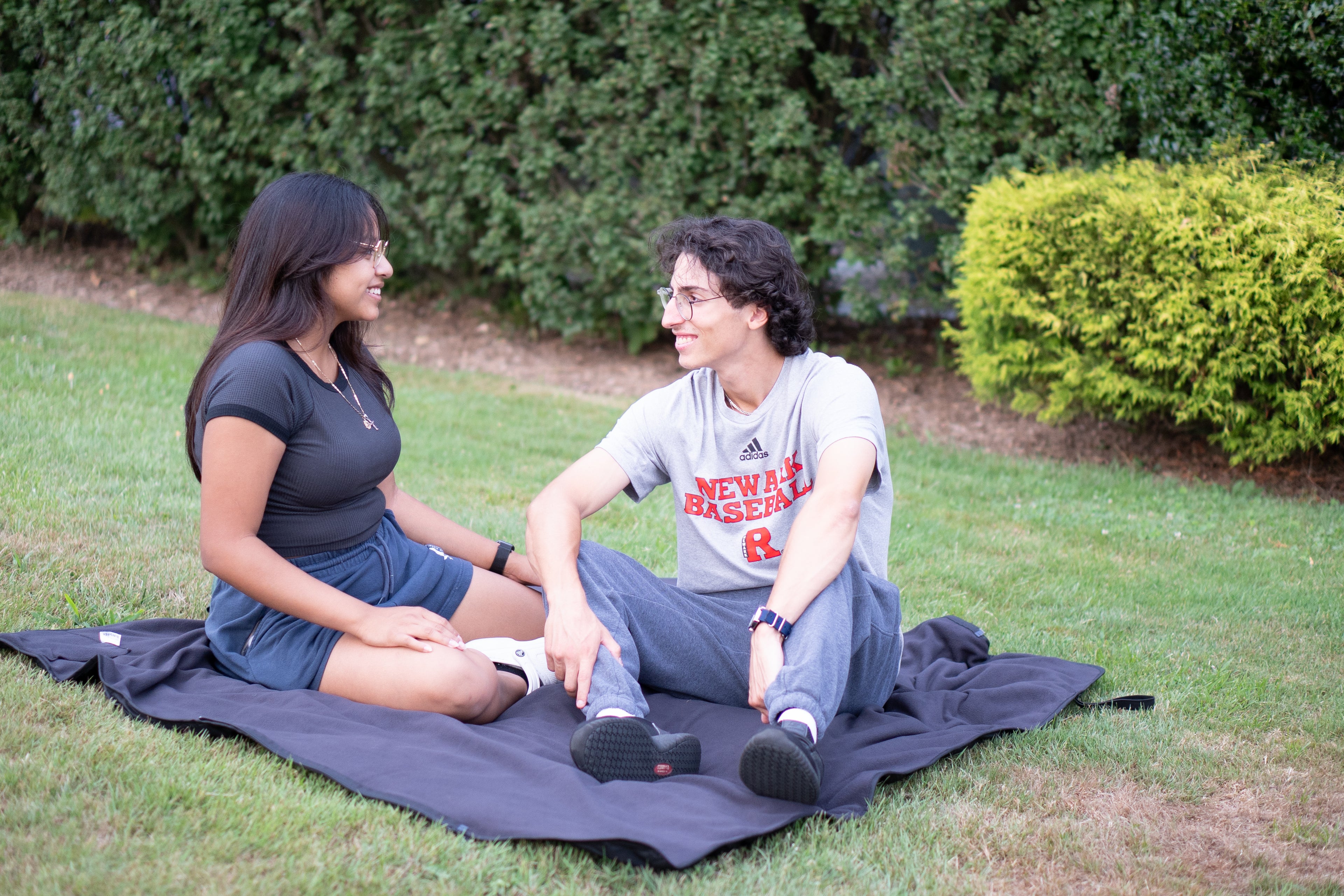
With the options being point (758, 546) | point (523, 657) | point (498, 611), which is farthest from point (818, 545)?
point (498, 611)

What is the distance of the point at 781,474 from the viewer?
312cm

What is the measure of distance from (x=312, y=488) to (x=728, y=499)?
1.17 meters

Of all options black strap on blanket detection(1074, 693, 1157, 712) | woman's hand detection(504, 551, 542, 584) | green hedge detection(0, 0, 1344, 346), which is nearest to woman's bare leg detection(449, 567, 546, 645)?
woman's hand detection(504, 551, 542, 584)

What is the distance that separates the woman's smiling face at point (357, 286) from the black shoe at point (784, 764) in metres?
1.56

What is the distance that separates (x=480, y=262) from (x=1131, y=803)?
7581 mm

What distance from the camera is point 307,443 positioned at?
291 centimetres

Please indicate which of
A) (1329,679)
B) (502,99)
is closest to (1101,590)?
(1329,679)

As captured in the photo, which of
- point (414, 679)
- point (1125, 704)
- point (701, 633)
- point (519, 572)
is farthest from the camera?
point (519, 572)

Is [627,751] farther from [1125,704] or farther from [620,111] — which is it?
[620,111]

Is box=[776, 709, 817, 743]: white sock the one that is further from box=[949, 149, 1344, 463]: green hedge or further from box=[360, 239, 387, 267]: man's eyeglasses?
box=[949, 149, 1344, 463]: green hedge

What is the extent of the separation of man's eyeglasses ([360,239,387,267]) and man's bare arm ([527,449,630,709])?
2.67 feet

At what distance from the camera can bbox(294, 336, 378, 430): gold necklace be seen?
9.96 ft

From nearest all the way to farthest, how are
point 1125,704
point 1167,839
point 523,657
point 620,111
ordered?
point 1167,839, point 523,657, point 1125,704, point 620,111

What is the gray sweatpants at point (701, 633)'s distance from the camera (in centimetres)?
283
